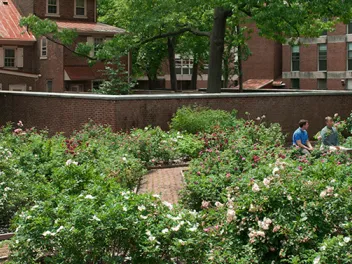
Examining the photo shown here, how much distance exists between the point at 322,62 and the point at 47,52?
19481mm

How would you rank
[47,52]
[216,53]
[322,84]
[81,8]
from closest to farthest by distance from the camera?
1. [216,53]
2. [47,52]
3. [81,8]
4. [322,84]

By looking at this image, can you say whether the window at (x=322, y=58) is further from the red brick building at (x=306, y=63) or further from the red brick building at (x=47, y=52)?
the red brick building at (x=47, y=52)

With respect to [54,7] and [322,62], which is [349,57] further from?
[54,7]

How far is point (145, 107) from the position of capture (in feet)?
87.4

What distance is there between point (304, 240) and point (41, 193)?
4.31 metres

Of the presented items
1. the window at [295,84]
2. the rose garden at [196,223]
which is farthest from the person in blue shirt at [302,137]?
the window at [295,84]

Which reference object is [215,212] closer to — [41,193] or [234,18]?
[41,193]

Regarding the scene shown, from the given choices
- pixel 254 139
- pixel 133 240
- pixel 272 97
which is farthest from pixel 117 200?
pixel 272 97

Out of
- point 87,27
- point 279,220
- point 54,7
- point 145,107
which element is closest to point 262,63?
point 87,27

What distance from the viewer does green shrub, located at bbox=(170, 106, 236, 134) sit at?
78.9 feet

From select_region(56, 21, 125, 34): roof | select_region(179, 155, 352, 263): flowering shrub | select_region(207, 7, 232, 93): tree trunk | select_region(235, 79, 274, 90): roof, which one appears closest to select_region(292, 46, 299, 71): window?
select_region(235, 79, 274, 90): roof

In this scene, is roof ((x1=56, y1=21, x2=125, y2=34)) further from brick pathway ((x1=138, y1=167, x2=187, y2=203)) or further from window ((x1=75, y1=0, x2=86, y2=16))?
brick pathway ((x1=138, y1=167, x2=187, y2=203))

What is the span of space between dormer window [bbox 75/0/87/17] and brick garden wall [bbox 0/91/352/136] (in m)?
17.9

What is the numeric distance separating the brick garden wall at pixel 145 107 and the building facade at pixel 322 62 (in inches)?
667
